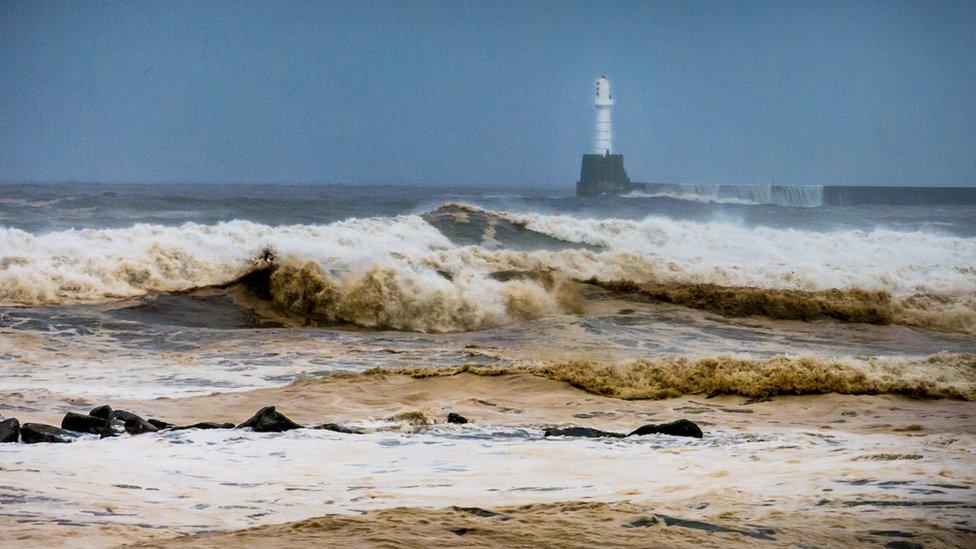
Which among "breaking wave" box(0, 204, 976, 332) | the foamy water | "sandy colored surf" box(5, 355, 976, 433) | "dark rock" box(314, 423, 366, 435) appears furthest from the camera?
"breaking wave" box(0, 204, 976, 332)

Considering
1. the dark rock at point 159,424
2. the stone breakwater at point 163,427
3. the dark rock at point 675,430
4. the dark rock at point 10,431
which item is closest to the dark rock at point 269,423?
the stone breakwater at point 163,427

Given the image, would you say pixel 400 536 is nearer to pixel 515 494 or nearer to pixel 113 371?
pixel 515 494

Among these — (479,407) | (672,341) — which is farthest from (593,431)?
(672,341)

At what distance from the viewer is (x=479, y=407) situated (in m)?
7.04

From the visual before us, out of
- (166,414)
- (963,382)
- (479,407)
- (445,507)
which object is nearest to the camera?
(445,507)

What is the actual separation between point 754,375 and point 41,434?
4.77 meters

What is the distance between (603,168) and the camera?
208ft

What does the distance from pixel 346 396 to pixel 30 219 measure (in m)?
23.3

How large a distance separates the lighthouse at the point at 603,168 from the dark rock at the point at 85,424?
56729 millimetres

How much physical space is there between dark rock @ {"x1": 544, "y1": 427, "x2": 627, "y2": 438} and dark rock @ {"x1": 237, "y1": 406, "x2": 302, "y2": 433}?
4.33 feet

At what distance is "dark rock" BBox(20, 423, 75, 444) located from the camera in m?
5.29

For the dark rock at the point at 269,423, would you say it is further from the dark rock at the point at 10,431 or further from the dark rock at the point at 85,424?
the dark rock at the point at 10,431

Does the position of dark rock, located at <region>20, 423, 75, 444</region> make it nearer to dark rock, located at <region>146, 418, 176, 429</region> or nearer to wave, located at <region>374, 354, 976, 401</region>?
dark rock, located at <region>146, 418, 176, 429</region>

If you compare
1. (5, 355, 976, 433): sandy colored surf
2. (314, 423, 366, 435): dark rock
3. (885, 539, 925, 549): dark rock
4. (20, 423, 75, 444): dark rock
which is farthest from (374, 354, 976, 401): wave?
(885, 539, 925, 549): dark rock
